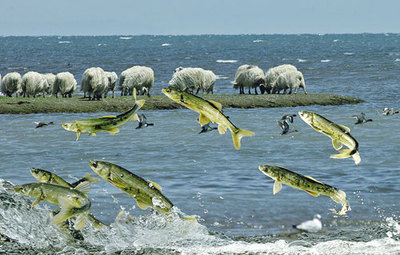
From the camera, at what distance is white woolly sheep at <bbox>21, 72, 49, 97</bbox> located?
105 feet

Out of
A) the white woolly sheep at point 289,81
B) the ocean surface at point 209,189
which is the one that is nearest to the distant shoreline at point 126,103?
the ocean surface at point 209,189

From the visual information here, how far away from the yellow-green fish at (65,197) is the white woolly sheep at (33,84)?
87.2 ft

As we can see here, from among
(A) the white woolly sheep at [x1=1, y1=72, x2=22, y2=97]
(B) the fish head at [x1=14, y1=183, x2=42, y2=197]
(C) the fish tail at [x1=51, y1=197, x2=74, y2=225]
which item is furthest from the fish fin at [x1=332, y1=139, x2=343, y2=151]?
(A) the white woolly sheep at [x1=1, y1=72, x2=22, y2=97]

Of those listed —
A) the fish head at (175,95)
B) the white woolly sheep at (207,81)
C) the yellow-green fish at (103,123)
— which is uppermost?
the fish head at (175,95)

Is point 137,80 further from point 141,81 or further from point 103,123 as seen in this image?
point 103,123

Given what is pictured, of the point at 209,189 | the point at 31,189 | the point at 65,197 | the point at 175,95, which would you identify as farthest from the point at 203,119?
the point at 209,189

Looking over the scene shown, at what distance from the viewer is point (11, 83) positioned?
1323 inches

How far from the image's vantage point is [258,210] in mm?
10055

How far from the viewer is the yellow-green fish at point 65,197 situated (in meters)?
6.02

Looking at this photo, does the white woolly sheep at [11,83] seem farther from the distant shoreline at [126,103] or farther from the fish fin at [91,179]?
the fish fin at [91,179]

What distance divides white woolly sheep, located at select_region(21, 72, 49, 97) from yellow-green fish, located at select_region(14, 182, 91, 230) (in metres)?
26.6

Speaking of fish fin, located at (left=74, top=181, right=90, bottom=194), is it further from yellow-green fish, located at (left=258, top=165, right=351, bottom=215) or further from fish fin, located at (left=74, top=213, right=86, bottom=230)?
yellow-green fish, located at (left=258, top=165, right=351, bottom=215)

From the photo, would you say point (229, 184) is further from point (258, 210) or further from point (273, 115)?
point (273, 115)

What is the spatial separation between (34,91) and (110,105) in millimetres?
7041
